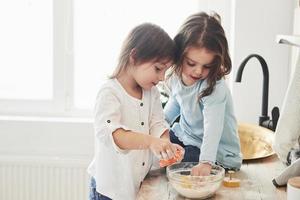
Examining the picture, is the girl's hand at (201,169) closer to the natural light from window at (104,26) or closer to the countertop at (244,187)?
the countertop at (244,187)

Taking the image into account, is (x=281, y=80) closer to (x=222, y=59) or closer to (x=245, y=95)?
(x=245, y=95)

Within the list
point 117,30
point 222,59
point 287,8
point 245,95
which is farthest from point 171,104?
point 117,30

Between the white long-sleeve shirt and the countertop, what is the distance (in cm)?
6

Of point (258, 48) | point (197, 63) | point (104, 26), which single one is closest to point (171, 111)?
point (197, 63)

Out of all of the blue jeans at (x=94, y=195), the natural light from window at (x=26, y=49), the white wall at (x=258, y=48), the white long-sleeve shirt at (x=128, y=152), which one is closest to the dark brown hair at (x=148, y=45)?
the white long-sleeve shirt at (x=128, y=152)

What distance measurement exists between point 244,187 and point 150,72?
1.44ft

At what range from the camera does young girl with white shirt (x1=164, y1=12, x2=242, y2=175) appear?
160cm

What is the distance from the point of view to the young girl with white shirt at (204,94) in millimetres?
1602

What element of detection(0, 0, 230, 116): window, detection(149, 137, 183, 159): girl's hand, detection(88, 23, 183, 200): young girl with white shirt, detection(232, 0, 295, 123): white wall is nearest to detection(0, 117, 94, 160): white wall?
detection(0, 0, 230, 116): window

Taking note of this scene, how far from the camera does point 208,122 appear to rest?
1.63 metres

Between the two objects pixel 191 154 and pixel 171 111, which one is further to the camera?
pixel 171 111

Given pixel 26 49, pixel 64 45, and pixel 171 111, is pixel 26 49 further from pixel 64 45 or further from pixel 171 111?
pixel 171 111

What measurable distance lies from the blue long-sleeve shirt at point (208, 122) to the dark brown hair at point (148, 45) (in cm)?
17

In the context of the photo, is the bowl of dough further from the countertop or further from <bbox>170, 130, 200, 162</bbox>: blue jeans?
<bbox>170, 130, 200, 162</bbox>: blue jeans
